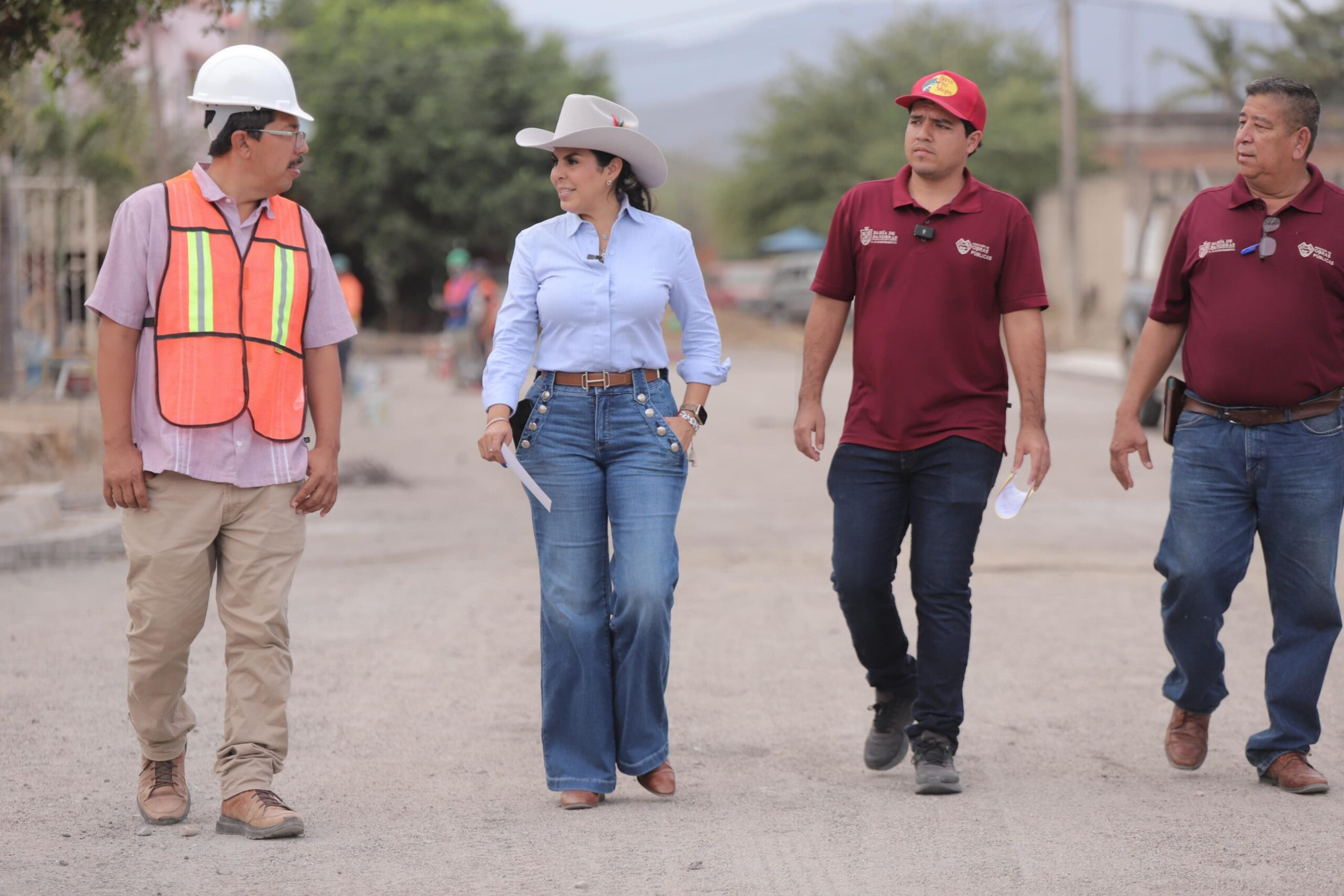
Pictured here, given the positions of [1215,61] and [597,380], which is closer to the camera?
[597,380]

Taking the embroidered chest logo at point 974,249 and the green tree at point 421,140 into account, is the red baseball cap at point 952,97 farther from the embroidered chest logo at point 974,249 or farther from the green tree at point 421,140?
the green tree at point 421,140

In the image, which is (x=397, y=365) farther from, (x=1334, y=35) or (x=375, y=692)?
(x=375, y=692)

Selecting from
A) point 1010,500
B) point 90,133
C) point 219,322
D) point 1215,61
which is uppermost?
point 1215,61

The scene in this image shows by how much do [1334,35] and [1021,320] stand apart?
22.0 metres

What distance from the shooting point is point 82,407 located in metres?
14.9

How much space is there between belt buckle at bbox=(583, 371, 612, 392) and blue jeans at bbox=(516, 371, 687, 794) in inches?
0.7

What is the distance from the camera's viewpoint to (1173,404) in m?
5.27

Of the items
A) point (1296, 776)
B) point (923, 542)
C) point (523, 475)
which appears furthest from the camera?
point (923, 542)

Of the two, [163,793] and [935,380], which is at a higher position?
[935,380]

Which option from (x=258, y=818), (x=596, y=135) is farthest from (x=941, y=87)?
(x=258, y=818)

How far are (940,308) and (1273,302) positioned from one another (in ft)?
3.28

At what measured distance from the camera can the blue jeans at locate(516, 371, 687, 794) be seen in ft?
15.9

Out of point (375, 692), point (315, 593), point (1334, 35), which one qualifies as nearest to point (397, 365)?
point (1334, 35)

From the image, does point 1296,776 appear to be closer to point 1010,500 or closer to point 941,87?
point 1010,500
